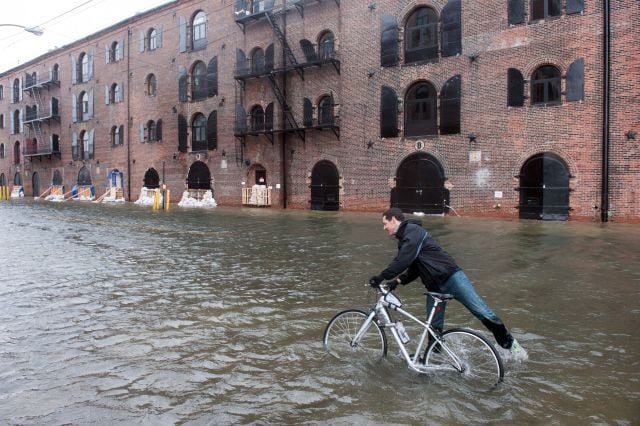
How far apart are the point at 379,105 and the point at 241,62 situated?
10674 millimetres

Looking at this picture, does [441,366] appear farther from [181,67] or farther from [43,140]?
[43,140]

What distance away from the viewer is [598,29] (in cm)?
1861

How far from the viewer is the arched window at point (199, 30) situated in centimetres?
3276

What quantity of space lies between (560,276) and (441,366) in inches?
211

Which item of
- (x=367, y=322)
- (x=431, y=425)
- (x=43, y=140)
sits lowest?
(x=431, y=425)

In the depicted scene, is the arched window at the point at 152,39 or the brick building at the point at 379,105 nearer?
the brick building at the point at 379,105

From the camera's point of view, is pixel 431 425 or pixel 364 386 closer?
pixel 431 425

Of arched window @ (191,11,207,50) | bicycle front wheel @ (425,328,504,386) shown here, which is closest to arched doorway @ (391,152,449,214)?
arched window @ (191,11,207,50)

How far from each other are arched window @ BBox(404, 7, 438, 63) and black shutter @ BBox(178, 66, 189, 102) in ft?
55.4

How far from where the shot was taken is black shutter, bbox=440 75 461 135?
72.1 feet

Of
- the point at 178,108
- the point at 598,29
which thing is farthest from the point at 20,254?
the point at 178,108

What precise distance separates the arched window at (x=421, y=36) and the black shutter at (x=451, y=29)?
0.48m

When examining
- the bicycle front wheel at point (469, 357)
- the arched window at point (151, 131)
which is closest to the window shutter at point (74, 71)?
the arched window at point (151, 131)

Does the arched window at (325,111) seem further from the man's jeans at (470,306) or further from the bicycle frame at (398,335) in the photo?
the man's jeans at (470,306)
